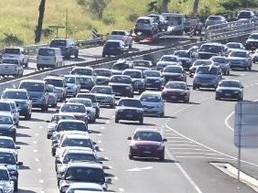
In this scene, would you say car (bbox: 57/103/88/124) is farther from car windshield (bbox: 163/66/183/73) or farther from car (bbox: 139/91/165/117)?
car windshield (bbox: 163/66/183/73)

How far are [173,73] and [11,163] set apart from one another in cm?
4754

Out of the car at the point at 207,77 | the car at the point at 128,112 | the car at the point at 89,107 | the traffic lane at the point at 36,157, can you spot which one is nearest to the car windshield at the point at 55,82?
the traffic lane at the point at 36,157

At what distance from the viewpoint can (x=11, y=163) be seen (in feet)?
154

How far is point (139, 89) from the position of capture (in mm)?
88750

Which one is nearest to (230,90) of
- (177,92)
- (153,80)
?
(177,92)

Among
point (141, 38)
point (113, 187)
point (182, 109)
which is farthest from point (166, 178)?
point (141, 38)

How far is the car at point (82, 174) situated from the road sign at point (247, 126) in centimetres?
432

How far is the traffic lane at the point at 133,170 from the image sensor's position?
4875cm

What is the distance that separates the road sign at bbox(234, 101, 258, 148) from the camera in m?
42.9

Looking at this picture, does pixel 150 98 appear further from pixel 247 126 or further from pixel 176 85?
pixel 247 126

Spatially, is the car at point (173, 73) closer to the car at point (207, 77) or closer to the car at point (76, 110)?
the car at point (207, 77)

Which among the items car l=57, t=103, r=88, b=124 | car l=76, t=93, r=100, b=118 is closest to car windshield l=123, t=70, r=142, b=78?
car l=76, t=93, r=100, b=118

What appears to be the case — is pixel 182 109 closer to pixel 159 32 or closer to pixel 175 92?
pixel 175 92

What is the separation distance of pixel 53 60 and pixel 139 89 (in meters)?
10.4
